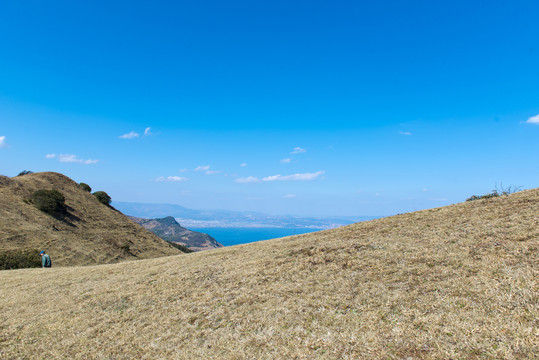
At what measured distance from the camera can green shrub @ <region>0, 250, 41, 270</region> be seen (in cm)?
→ 2648

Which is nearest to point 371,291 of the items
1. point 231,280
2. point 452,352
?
point 452,352

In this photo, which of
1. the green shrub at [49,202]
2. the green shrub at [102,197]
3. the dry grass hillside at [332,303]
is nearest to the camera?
the dry grass hillside at [332,303]

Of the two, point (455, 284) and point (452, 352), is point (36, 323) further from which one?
point (455, 284)

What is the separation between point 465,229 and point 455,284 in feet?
19.2

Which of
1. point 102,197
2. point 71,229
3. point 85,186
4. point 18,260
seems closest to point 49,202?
point 71,229

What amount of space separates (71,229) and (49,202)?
22.3ft

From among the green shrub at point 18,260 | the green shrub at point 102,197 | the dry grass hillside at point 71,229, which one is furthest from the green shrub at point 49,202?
the green shrub at point 18,260

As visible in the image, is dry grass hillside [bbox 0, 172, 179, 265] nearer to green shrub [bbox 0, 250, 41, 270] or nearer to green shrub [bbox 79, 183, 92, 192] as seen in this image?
green shrub [bbox 79, 183, 92, 192]

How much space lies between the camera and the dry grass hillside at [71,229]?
34.6 meters

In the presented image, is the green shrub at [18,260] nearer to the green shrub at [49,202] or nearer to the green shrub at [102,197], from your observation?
the green shrub at [49,202]

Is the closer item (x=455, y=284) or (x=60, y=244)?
(x=455, y=284)

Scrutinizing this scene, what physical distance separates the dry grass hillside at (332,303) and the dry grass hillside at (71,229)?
73.8 feet

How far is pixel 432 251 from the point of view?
35.8 feet

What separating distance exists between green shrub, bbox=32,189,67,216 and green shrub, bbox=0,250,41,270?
59.9 feet
